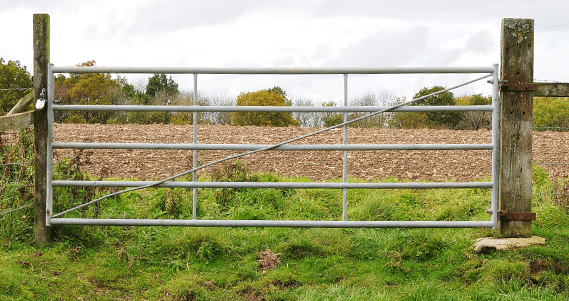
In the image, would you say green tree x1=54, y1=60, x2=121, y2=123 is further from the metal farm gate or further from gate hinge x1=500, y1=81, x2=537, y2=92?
gate hinge x1=500, y1=81, x2=537, y2=92

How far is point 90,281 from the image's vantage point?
14.8 ft

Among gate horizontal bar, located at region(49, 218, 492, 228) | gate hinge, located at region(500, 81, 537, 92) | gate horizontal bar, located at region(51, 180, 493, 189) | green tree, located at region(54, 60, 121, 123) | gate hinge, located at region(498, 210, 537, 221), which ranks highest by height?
green tree, located at region(54, 60, 121, 123)

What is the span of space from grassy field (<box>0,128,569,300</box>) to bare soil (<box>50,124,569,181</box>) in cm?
185

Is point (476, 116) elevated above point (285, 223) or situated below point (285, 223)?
above

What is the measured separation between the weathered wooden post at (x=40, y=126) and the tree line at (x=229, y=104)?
948 cm

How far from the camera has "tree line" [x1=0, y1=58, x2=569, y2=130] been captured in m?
16.6

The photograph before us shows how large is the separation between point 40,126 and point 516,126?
4867 mm

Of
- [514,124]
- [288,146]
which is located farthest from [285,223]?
[514,124]

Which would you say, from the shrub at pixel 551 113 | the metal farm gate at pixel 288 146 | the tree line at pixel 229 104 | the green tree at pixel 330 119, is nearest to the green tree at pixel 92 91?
the tree line at pixel 229 104

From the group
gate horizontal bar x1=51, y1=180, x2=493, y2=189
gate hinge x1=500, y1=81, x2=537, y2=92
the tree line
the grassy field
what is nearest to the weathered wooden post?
the grassy field

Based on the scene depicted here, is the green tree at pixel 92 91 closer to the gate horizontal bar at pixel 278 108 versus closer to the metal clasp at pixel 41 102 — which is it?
the metal clasp at pixel 41 102

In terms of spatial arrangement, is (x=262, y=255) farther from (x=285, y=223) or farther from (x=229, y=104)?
(x=229, y=104)

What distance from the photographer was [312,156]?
35.2 feet

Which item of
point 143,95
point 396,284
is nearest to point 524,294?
point 396,284
